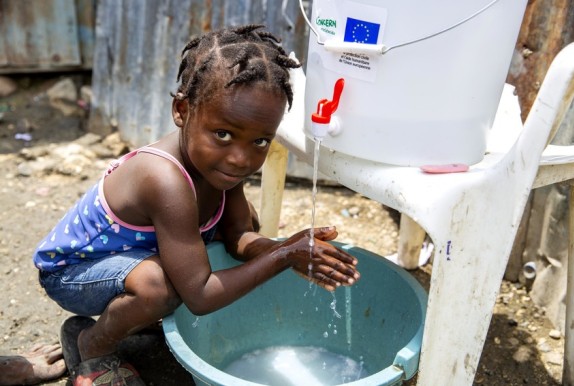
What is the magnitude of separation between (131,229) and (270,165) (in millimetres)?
558

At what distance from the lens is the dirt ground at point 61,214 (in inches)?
72.7

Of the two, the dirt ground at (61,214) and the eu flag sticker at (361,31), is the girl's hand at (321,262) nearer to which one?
the eu flag sticker at (361,31)

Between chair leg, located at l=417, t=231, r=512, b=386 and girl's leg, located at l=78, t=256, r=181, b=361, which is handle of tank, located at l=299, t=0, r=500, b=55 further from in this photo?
girl's leg, located at l=78, t=256, r=181, b=361

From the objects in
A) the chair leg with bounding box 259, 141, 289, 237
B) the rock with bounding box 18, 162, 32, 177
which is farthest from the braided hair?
the rock with bounding box 18, 162, 32, 177

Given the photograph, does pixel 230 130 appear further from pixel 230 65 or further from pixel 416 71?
pixel 416 71

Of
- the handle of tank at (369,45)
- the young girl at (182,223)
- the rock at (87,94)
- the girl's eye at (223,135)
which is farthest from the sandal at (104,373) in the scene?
the rock at (87,94)

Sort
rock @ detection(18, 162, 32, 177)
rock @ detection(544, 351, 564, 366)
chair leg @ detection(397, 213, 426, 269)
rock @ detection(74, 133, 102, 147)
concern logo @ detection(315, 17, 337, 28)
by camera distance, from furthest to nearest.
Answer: rock @ detection(74, 133, 102, 147), rock @ detection(18, 162, 32, 177), chair leg @ detection(397, 213, 426, 269), rock @ detection(544, 351, 564, 366), concern logo @ detection(315, 17, 337, 28)

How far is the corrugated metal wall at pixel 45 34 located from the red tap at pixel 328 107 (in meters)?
2.25

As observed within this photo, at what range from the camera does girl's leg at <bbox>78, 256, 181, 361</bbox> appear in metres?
1.46

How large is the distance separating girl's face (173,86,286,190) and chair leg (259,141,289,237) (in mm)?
478

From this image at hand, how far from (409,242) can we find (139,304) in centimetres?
101

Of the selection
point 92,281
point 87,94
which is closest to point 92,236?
point 92,281

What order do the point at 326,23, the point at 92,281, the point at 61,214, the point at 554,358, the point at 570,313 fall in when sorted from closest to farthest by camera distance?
the point at 326,23, the point at 92,281, the point at 570,313, the point at 554,358, the point at 61,214

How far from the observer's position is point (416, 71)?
3.99ft
